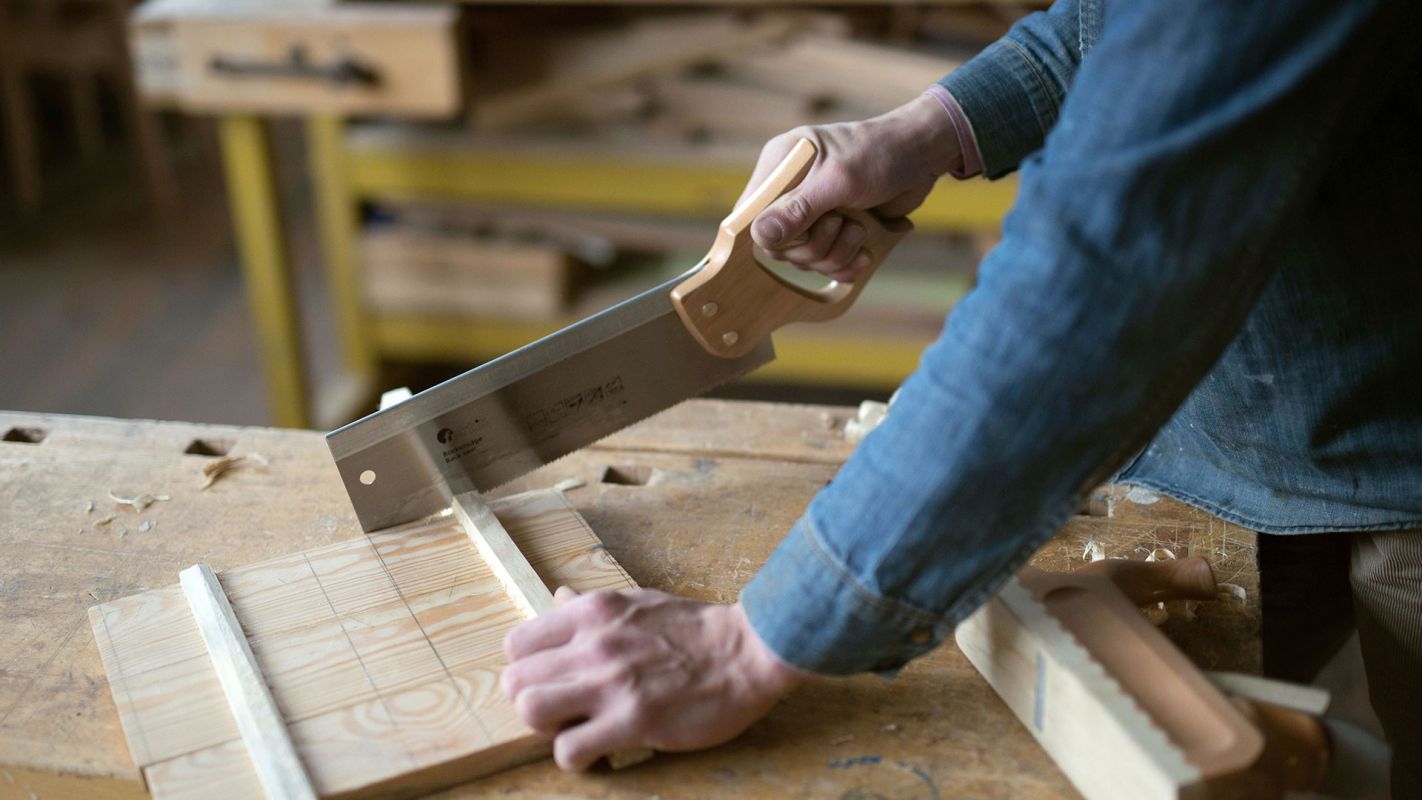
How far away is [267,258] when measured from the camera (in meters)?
2.87

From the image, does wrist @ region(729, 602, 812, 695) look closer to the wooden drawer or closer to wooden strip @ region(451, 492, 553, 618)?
wooden strip @ region(451, 492, 553, 618)

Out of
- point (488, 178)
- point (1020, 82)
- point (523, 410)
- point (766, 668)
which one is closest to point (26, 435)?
point (523, 410)

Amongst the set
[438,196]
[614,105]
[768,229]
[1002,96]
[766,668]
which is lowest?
[438,196]

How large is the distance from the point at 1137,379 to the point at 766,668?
36 centimetres

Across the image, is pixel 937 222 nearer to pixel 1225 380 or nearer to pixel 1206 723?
pixel 1225 380

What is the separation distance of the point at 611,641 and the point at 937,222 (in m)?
2.05

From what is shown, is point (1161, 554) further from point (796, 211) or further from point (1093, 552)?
point (796, 211)

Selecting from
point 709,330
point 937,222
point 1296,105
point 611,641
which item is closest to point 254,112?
point 937,222

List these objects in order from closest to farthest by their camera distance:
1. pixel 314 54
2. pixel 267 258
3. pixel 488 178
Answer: pixel 314 54 → pixel 267 258 → pixel 488 178

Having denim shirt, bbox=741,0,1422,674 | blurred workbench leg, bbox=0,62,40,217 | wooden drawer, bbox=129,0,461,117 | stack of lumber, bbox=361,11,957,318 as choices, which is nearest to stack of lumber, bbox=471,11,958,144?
stack of lumber, bbox=361,11,957,318

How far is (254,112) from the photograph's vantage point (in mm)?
2668

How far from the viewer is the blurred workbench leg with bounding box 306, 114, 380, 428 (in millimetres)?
3051

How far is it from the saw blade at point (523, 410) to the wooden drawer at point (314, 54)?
55.2 inches

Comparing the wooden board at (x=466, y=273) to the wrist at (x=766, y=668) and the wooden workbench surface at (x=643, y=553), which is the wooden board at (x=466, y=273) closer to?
the wooden workbench surface at (x=643, y=553)
